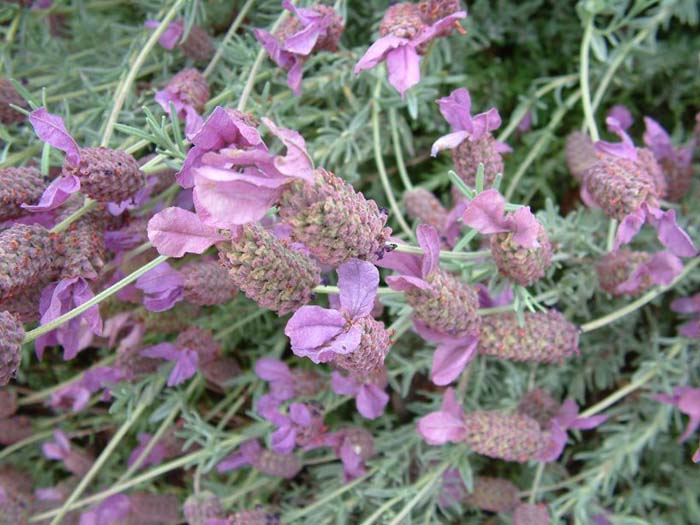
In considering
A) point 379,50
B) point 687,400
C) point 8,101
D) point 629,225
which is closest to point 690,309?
point 687,400

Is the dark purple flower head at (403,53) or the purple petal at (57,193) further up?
the dark purple flower head at (403,53)

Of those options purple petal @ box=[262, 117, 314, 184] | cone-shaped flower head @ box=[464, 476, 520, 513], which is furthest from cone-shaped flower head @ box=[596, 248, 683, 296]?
purple petal @ box=[262, 117, 314, 184]

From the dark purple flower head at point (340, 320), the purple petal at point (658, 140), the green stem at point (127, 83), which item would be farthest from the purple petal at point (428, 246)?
the purple petal at point (658, 140)

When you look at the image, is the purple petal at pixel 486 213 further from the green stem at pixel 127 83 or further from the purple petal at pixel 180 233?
the green stem at pixel 127 83

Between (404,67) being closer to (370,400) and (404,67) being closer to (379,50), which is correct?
(379,50)

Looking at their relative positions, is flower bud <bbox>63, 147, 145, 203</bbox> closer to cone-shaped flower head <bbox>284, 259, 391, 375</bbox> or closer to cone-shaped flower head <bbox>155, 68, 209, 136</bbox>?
cone-shaped flower head <bbox>155, 68, 209, 136</bbox>

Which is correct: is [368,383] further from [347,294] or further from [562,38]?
[562,38]

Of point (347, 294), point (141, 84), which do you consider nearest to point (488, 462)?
point (347, 294)
